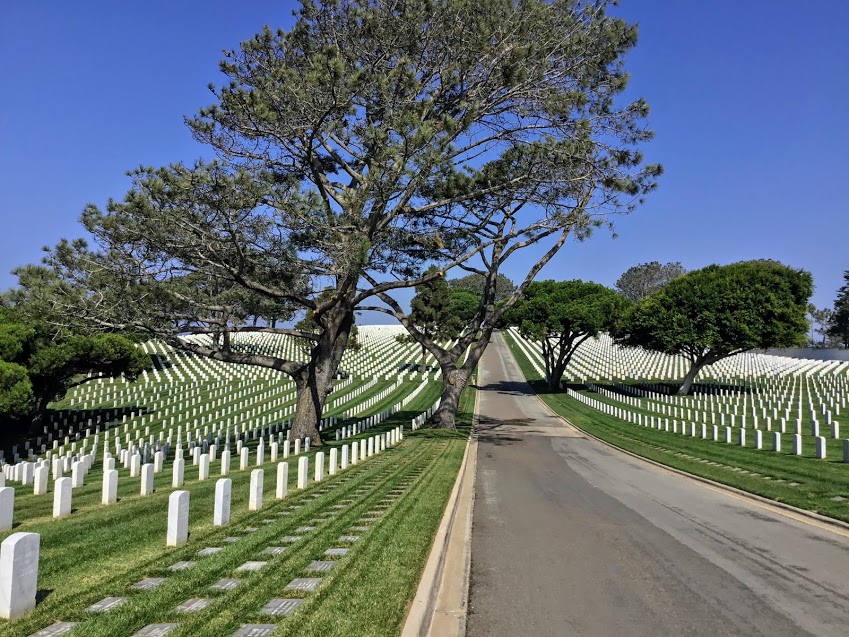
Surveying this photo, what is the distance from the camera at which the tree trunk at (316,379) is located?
20.7 m

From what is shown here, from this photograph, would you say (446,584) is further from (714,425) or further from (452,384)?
(452,384)

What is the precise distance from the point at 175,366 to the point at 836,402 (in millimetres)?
58597

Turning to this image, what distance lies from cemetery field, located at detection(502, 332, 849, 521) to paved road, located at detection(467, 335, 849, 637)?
1058 millimetres

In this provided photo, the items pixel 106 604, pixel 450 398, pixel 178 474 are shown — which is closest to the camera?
pixel 106 604

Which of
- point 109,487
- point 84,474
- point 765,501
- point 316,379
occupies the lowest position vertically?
point 84,474

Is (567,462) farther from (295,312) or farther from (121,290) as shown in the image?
(121,290)

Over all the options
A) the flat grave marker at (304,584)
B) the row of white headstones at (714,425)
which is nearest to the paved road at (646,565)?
the flat grave marker at (304,584)

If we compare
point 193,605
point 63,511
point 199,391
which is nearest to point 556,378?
point 199,391

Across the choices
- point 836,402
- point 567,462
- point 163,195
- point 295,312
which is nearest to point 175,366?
point 295,312

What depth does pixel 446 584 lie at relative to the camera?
18.7ft

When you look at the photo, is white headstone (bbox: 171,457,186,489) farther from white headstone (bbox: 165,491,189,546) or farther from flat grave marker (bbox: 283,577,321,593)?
flat grave marker (bbox: 283,577,321,593)

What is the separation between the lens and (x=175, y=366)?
59.8 metres

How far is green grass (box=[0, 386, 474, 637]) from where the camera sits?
4.34 meters

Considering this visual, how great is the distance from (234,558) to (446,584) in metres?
2.35
